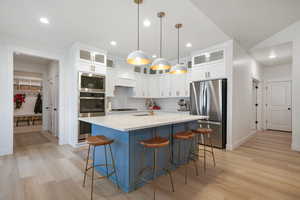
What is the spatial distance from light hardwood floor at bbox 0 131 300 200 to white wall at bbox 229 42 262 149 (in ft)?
2.49

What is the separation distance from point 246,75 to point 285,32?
4.31ft

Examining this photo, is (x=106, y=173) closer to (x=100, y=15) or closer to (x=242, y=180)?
(x=242, y=180)

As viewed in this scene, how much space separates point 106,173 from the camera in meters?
2.25

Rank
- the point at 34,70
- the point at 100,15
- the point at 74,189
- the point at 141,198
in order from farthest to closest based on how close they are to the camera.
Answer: the point at 34,70 < the point at 100,15 < the point at 74,189 < the point at 141,198

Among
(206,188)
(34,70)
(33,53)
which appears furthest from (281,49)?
(34,70)

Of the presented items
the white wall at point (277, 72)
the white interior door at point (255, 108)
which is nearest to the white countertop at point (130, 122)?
the white interior door at point (255, 108)

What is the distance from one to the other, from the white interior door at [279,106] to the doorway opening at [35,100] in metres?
8.35

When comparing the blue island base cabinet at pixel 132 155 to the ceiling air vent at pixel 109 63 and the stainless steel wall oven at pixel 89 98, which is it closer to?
the stainless steel wall oven at pixel 89 98

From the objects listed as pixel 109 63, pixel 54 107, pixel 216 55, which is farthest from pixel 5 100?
pixel 216 55

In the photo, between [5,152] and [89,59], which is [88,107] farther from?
[5,152]

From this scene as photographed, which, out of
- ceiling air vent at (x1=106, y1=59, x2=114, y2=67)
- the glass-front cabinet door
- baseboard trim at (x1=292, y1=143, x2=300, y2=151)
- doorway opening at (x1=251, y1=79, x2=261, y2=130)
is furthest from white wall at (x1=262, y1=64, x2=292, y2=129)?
the glass-front cabinet door

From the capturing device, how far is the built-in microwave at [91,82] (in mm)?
3727

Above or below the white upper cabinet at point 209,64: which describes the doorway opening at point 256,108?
below

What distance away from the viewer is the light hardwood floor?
1.83 m
